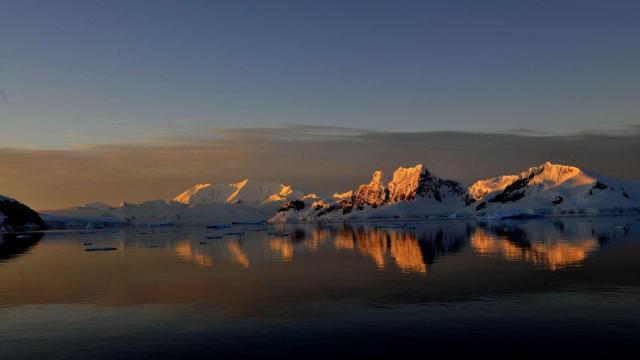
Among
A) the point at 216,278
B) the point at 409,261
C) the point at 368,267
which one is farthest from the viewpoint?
the point at 409,261

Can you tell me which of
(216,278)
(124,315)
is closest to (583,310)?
(124,315)

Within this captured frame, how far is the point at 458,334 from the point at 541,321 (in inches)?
179

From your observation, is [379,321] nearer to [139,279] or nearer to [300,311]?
[300,311]

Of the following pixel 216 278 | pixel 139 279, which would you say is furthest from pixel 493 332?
pixel 139 279

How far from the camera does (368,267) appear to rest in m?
49.1

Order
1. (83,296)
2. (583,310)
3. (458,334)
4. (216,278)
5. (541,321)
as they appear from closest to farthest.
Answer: (458,334), (541,321), (583,310), (83,296), (216,278)

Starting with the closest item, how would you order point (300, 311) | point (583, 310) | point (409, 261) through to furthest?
1. point (583, 310)
2. point (300, 311)
3. point (409, 261)

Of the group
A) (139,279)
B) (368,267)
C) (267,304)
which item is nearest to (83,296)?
(139,279)

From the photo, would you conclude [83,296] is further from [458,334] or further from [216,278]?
[458,334]

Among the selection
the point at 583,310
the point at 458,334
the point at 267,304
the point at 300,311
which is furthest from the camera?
the point at 267,304

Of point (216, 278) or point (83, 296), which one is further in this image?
point (216, 278)

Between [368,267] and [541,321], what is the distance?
81.9ft

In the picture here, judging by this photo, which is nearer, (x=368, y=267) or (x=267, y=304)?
(x=267, y=304)

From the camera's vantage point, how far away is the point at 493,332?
2292 cm
